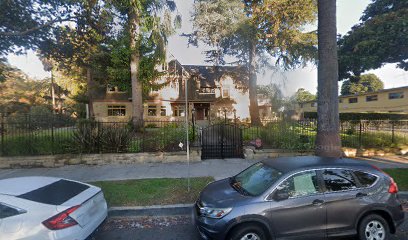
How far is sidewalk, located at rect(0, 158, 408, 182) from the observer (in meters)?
7.54

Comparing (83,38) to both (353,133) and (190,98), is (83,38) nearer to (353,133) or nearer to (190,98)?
(190,98)

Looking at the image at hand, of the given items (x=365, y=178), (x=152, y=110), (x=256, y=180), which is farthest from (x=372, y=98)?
(x=256, y=180)

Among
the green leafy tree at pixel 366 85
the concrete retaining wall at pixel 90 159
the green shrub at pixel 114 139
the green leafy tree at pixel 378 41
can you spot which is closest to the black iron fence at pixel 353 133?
the concrete retaining wall at pixel 90 159

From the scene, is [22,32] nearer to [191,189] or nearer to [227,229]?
[191,189]

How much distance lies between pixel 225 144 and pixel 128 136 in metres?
4.53

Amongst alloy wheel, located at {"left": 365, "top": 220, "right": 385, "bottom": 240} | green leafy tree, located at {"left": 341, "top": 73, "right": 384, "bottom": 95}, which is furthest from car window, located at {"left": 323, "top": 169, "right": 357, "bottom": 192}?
green leafy tree, located at {"left": 341, "top": 73, "right": 384, "bottom": 95}

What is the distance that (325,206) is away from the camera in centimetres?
349

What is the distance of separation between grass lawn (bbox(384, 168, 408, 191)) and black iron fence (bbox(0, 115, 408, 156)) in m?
3.03

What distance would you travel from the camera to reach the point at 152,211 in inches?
196

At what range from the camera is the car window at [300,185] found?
11.6 ft

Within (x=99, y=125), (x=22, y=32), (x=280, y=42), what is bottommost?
(x=99, y=125)

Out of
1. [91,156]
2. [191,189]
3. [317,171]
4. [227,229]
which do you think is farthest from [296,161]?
[91,156]

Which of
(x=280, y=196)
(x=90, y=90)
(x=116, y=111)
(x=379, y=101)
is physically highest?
(x=90, y=90)

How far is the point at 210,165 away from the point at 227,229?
18.4ft
